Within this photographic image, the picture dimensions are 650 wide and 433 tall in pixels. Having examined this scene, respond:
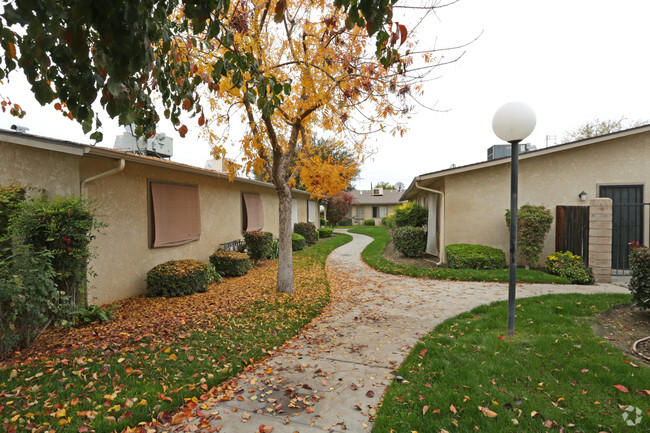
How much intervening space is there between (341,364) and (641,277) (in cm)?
475

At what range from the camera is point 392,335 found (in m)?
4.60

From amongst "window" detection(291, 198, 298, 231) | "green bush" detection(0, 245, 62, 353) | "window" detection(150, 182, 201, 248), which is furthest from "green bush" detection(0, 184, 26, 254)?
"window" detection(291, 198, 298, 231)

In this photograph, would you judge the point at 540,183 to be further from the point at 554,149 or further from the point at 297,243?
the point at 297,243

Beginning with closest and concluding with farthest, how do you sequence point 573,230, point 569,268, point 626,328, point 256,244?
point 626,328 < point 569,268 < point 573,230 < point 256,244

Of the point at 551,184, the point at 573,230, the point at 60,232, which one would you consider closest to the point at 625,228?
the point at 573,230

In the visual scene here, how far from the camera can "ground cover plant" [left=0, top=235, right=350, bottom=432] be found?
2707mm

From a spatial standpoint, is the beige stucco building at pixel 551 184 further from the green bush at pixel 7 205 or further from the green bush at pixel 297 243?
the green bush at pixel 7 205

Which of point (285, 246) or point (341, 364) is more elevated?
point (285, 246)

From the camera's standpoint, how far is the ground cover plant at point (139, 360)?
8.88 feet

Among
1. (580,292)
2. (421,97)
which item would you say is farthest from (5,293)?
(580,292)

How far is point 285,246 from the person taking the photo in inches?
265

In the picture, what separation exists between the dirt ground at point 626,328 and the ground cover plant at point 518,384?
19 centimetres

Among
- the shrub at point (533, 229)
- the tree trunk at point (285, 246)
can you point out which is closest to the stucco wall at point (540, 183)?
the shrub at point (533, 229)

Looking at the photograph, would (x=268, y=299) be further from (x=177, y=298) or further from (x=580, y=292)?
(x=580, y=292)
